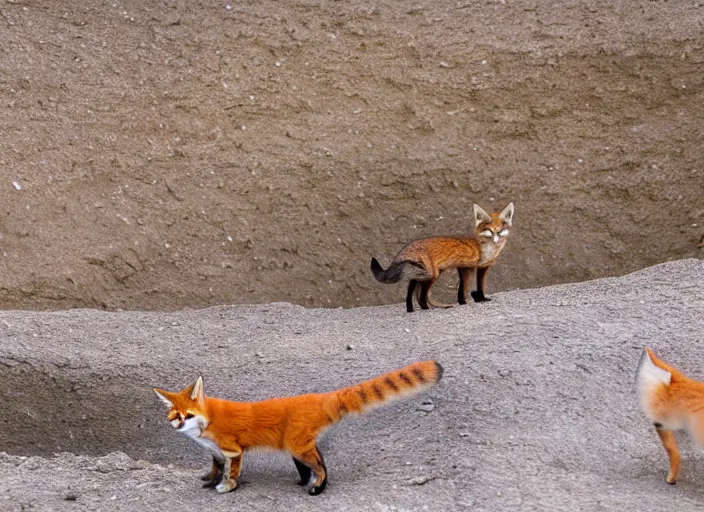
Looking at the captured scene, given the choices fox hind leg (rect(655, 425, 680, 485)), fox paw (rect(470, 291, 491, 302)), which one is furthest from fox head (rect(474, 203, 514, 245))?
fox hind leg (rect(655, 425, 680, 485))

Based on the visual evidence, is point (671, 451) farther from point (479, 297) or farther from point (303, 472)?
point (479, 297)

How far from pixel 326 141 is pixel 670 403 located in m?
5.73

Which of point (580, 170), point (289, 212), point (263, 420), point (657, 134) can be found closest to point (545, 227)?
point (580, 170)

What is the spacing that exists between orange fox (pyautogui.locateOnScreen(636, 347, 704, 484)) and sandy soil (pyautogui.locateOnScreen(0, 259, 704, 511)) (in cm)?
20

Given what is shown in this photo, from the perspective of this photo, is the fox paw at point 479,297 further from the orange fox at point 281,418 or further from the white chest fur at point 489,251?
the orange fox at point 281,418

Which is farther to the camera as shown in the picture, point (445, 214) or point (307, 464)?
point (445, 214)

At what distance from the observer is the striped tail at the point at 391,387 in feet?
16.8

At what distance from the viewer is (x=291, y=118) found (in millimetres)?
10477

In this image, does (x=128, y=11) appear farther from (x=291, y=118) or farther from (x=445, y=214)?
(x=445, y=214)

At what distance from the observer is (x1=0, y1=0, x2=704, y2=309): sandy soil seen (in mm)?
9953

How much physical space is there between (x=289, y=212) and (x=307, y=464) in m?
5.26

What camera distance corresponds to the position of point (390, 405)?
598cm

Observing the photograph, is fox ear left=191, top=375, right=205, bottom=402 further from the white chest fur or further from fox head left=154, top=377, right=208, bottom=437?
the white chest fur

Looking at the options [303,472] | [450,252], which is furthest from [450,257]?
[303,472]
